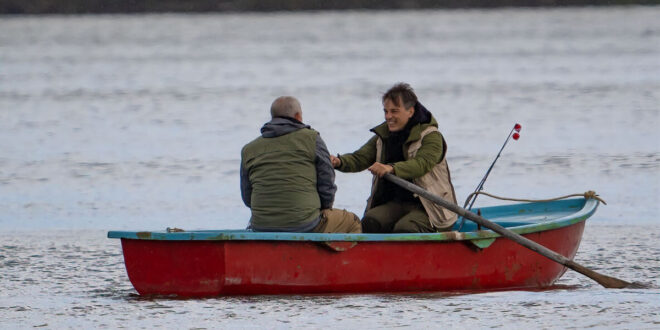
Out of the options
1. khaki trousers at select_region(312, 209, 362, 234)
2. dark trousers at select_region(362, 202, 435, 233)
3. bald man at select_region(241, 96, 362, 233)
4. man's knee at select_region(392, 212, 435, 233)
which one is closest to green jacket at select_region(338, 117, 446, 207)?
dark trousers at select_region(362, 202, 435, 233)

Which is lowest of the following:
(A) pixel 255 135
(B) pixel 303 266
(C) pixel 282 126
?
(B) pixel 303 266

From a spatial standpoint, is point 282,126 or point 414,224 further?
point 414,224

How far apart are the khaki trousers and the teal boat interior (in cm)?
26

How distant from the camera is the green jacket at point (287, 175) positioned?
6.79 metres

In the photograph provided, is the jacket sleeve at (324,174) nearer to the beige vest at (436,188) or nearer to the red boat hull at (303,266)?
the red boat hull at (303,266)

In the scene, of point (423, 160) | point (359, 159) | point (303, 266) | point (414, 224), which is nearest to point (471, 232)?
point (414, 224)

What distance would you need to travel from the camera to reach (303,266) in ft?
22.6

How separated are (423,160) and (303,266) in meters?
1.03

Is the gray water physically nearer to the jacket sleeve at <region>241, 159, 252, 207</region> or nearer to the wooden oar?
the wooden oar

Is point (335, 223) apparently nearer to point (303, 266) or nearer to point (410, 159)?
point (303, 266)

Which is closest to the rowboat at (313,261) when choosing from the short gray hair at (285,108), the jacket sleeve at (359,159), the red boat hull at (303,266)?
the red boat hull at (303,266)

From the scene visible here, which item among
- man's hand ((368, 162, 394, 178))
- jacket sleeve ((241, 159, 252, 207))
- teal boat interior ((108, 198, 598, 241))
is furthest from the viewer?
man's hand ((368, 162, 394, 178))

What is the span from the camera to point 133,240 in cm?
677

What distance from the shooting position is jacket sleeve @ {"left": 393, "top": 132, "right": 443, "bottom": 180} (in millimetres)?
7141
